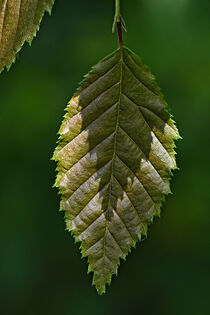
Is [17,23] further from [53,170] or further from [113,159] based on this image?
[53,170]

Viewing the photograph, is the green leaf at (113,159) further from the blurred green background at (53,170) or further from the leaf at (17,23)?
the blurred green background at (53,170)

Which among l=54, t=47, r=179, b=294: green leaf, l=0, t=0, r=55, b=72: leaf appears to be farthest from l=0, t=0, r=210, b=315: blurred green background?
l=0, t=0, r=55, b=72: leaf

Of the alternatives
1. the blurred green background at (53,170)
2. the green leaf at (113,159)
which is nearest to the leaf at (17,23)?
the green leaf at (113,159)

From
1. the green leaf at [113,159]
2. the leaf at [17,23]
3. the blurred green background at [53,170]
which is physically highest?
the blurred green background at [53,170]

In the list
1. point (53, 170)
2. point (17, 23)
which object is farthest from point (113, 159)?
point (53, 170)

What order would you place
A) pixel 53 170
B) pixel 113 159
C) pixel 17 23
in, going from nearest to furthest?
1. pixel 17 23
2. pixel 113 159
3. pixel 53 170
